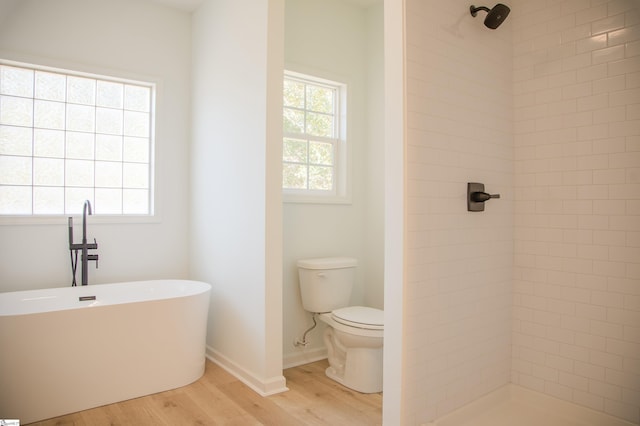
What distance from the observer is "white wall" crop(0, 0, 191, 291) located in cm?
303

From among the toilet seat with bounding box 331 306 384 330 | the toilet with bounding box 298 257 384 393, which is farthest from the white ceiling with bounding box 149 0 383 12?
the toilet seat with bounding box 331 306 384 330

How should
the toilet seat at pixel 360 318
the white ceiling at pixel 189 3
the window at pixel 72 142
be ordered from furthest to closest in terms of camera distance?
the white ceiling at pixel 189 3
the window at pixel 72 142
the toilet seat at pixel 360 318

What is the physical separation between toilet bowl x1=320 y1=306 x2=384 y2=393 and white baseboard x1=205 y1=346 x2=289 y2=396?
423mm

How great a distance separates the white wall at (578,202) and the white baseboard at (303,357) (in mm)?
1543

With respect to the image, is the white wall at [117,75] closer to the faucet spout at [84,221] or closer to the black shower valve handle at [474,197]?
the faucet spout at [84,221]

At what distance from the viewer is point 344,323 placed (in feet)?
9.11

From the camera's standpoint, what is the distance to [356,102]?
146 inches

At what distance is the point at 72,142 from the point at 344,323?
2.56 metres

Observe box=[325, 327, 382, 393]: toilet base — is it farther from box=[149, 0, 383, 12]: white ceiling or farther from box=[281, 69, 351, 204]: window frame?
box=[149, 0, 383, 12]: white ceiling

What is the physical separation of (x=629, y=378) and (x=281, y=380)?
1915 mm

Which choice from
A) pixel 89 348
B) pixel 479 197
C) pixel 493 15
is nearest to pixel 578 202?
pixel 479 197

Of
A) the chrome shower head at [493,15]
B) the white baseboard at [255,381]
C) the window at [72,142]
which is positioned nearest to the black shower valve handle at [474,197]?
the chrome shower head at [493,15]

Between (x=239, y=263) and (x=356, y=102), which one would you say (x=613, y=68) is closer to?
(x=356, y=102)

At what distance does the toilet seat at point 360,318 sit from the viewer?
2681mm
